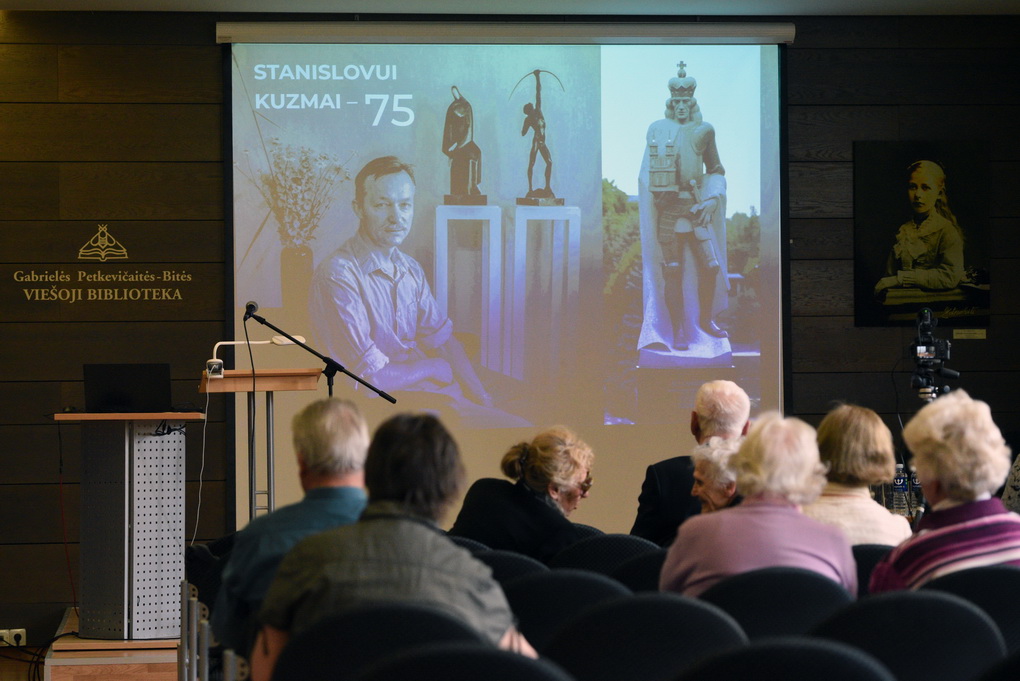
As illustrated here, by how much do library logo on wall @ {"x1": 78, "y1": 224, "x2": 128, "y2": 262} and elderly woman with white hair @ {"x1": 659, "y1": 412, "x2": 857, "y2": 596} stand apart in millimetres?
4184

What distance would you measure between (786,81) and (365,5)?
228cm

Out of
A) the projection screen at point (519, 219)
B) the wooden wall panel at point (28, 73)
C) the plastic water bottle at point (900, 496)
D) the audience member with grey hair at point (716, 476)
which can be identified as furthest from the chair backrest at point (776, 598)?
the wooden wall panel at point (28, 73)

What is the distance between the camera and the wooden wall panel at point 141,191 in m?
5.77

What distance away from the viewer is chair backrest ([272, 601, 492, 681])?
1629 mm

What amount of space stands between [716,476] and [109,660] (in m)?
2.60

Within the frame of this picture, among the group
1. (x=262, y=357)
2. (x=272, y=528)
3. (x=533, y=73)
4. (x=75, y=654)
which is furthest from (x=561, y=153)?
(x=272, y=528)

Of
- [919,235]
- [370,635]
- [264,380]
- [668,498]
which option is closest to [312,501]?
[370,635]

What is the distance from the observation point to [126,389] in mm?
4430

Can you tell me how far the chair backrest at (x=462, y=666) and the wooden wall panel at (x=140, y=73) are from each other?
4900 millimetres

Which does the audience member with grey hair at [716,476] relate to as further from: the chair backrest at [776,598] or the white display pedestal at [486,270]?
the white display pedestal at [486,270]

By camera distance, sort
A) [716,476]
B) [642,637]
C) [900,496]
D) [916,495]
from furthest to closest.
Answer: [916,495]
[900,496]
[716,476]
[642,637]

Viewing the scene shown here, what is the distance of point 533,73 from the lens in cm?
600

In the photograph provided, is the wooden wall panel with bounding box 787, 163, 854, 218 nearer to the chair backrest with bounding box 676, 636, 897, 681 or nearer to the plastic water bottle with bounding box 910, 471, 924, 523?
the plastic water bottle with bounding box 910, 471, 924, 523

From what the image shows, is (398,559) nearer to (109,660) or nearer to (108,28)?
(109,660)
